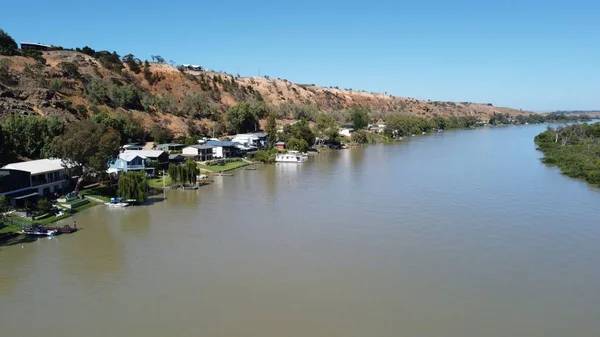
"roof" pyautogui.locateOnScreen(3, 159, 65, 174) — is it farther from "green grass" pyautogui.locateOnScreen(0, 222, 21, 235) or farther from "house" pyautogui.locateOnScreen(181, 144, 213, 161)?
"house" pyautogui.locateOnScreen(181, 144, 213, 161)

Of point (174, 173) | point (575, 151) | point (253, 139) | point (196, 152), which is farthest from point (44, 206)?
point (575, 151)

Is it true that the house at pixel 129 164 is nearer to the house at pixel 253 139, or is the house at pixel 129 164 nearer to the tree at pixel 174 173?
A: the tree at pixel 174 173

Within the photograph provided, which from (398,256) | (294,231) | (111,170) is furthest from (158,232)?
(111,170)

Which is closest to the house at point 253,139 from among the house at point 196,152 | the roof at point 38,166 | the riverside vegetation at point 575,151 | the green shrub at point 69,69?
the house at point 196,152

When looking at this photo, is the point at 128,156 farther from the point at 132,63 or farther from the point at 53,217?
the point at 132,63

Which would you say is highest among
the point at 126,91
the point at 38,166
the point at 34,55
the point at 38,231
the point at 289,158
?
the point at 34,55

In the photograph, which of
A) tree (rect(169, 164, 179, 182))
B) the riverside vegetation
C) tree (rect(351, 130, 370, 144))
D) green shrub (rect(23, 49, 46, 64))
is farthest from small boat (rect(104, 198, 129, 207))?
tree (rect(351, 130, 370, 144))
